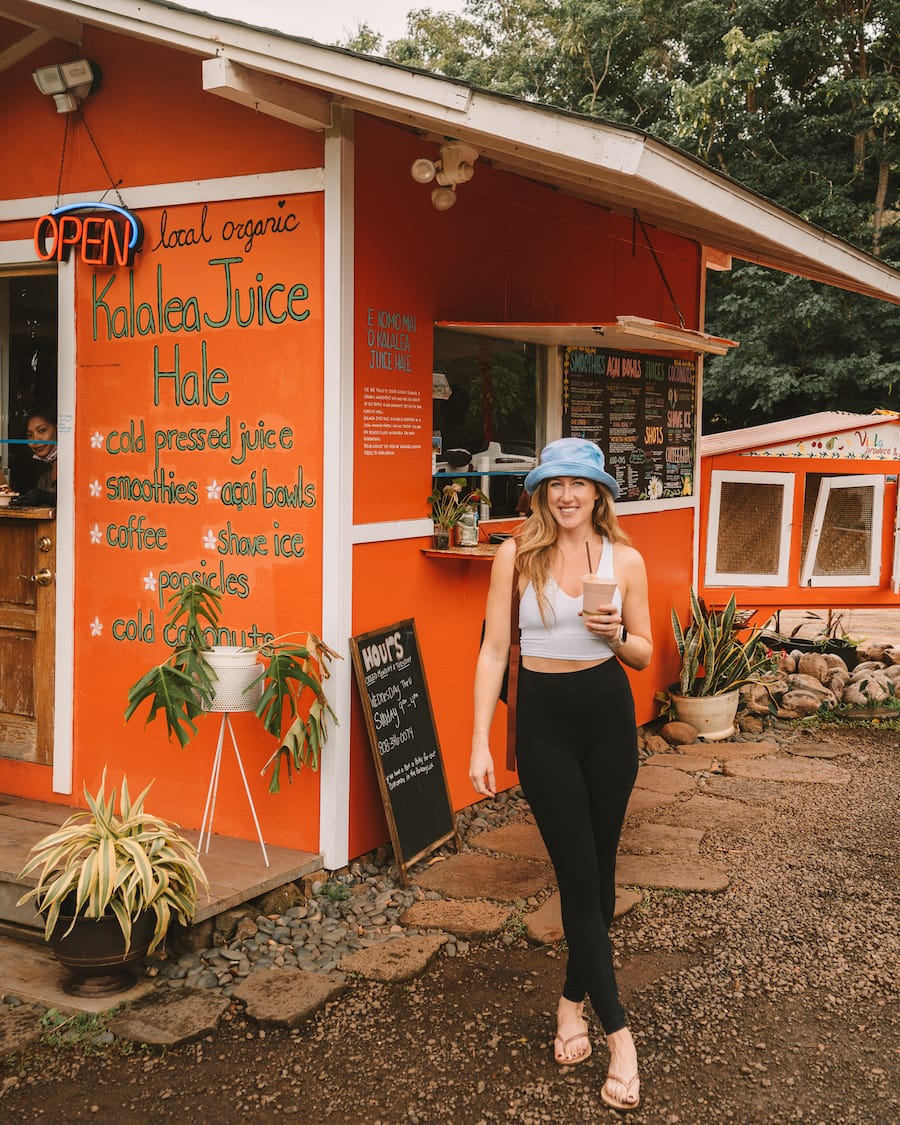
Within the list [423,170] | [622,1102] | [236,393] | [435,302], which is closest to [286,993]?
[622,1102]

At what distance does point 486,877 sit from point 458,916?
455 mm

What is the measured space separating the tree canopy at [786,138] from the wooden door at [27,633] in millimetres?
13429

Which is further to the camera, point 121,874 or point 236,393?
point 236,393

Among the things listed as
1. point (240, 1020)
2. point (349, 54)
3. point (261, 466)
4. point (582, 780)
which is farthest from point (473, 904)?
point (349, 54)

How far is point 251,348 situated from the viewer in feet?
16.6

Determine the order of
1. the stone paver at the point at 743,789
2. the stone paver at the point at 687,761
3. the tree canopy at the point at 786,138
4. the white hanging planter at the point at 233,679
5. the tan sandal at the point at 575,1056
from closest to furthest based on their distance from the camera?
the tan sandal at the point at 575,1056 < the white hanging planter at the point at 233,679 < the stone paver at the point at 743,789 < the stone paver at the point at 687,761 < the tree canopy at the point at 786,138

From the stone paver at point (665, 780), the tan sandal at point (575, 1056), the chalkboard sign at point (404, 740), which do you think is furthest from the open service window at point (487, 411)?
the tan sandal at point (575, 1056)

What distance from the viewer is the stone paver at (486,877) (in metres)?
5.02

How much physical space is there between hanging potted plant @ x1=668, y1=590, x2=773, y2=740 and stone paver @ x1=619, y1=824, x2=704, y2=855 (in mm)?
1973

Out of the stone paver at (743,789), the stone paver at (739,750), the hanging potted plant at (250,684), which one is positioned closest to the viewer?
the hanging potted plant at (250,684)

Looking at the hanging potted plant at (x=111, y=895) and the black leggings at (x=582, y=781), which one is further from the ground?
the black leggings at (x=582, y=781)

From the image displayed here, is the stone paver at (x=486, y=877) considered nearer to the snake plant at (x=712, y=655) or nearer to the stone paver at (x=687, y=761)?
the stone paver at (x=687, y=761)

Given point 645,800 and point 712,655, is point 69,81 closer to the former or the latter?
point 645,800

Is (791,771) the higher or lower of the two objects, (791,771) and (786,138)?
the lower
